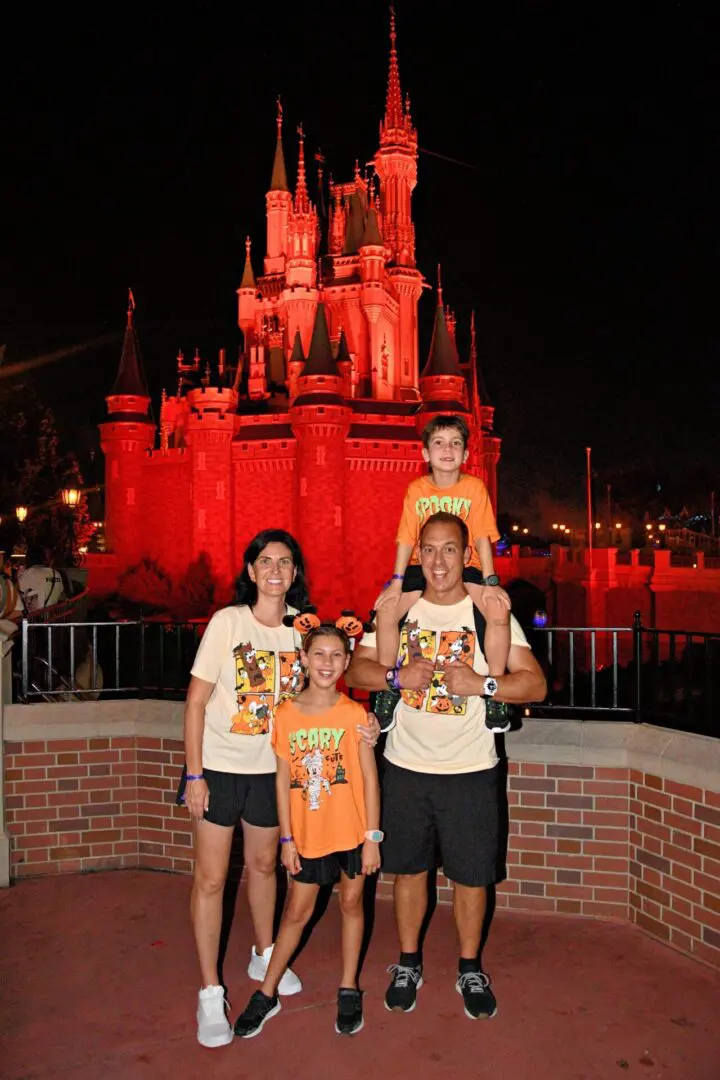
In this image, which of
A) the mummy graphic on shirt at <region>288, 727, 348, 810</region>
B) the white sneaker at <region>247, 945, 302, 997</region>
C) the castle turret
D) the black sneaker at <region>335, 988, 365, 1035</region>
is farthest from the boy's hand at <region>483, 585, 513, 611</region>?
the castle turret

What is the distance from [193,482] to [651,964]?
1366 inches

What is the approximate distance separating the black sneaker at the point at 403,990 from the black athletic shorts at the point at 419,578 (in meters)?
1.70

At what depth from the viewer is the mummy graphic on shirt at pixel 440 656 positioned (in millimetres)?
3787

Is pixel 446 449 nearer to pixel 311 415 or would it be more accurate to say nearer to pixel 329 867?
pixel 329 867

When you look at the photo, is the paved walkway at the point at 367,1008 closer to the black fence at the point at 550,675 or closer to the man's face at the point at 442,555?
the black fence at the point at 550,675

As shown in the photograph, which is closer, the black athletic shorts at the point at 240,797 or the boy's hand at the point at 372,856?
the boy's hand at the point at 372,856

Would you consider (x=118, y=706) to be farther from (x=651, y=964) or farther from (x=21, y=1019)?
(x=651, y=964)

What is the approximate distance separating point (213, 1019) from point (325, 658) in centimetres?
157

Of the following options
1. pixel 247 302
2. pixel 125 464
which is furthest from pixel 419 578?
pixel 247 302

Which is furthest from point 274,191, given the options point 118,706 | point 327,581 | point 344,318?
point 118,706

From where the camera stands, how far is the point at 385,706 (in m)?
3.87

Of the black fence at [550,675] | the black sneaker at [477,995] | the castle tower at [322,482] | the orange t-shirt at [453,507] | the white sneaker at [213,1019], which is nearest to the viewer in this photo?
the white sneaker at [213,1019]

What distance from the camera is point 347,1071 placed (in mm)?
3389

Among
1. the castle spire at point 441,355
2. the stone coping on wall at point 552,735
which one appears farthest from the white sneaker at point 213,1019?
the castle spire at point 441,355
